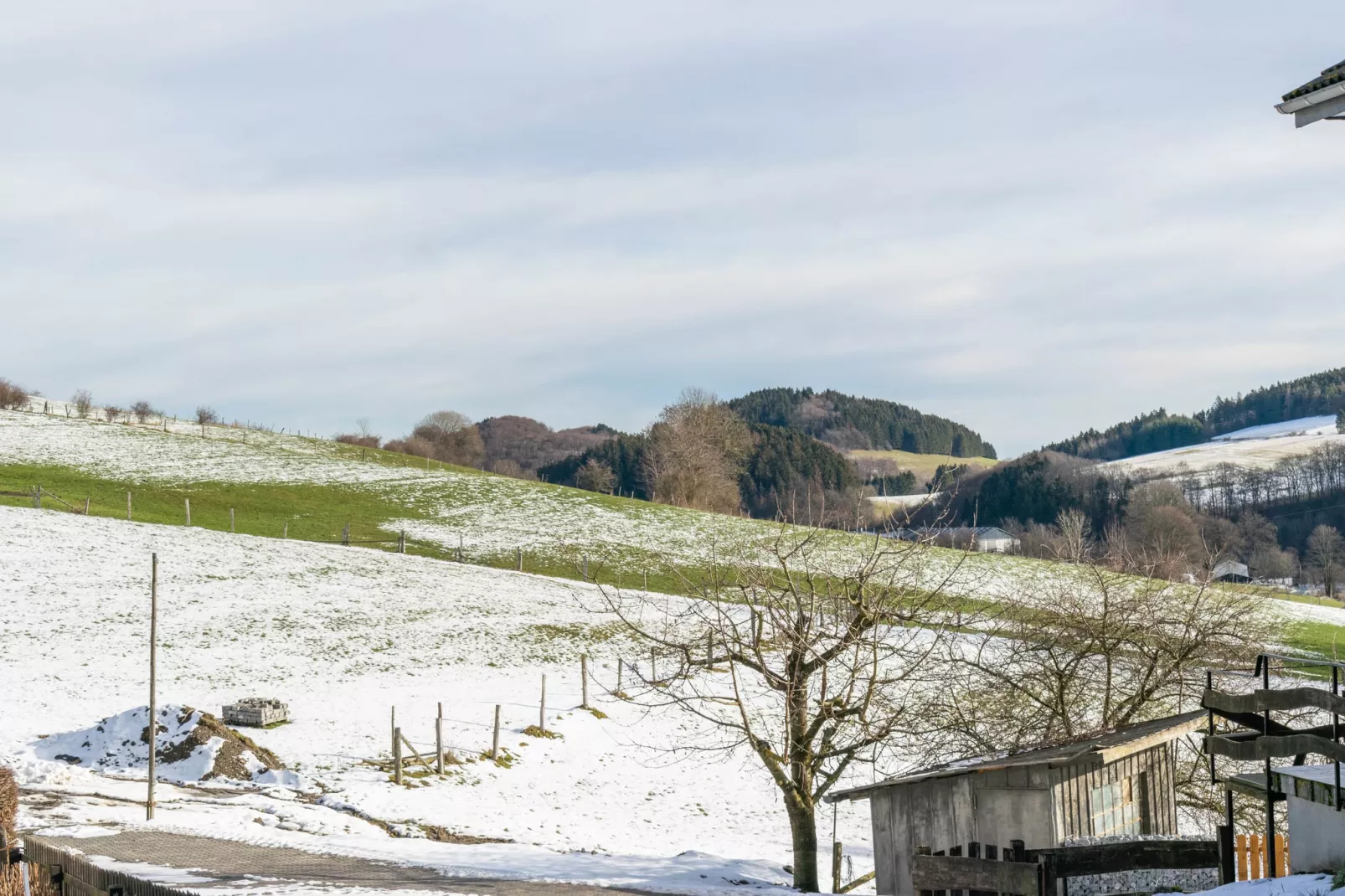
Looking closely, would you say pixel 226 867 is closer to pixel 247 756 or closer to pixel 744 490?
pixel 247 756

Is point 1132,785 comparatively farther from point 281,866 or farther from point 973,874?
point 281,866

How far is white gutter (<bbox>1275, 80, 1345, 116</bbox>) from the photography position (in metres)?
11.0

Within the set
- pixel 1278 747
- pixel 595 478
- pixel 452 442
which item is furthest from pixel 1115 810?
pixel 452 442

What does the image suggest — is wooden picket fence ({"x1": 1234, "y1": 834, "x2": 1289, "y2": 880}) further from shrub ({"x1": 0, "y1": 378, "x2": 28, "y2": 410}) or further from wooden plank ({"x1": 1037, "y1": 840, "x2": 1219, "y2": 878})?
shrub ({"x1": 0, "y1": 378, "x2": 28, "y2": 410})

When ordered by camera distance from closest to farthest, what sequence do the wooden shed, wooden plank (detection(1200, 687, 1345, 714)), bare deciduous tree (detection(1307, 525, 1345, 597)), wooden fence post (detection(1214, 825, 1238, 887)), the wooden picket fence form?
wooden plank (detection(1200, 687, 1345, 714))
wooden fence post (detection(1214, 825, 1238, 887))
the wooden picket fence
the wooden shed
bare deciduous tree (detection(1307, 525, 1345, 597))

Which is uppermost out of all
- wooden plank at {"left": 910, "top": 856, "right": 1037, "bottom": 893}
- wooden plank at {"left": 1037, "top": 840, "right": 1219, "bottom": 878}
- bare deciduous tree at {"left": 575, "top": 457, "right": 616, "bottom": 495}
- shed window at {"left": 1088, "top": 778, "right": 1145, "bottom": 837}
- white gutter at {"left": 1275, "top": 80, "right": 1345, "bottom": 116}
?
bare deciduous tree at {"left": 575, "top": 457, "right": 616, "bottom": 495}

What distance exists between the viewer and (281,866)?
18.9 meters

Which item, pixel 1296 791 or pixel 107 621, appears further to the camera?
pixel 107 621

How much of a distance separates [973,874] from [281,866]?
1186 cm

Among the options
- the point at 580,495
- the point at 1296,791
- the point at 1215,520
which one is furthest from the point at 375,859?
the point at 1215,520

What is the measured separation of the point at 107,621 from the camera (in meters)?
42.0

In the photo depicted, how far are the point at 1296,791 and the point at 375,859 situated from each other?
15.1m

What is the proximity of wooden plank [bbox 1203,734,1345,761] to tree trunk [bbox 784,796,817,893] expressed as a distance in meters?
9.54

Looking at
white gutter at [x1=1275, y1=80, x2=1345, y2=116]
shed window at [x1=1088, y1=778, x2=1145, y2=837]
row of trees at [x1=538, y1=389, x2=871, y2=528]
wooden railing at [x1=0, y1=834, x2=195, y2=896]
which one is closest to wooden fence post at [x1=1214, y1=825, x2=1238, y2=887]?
shed window at [x1=1088, y1=778, x2=1145, y2=837]
